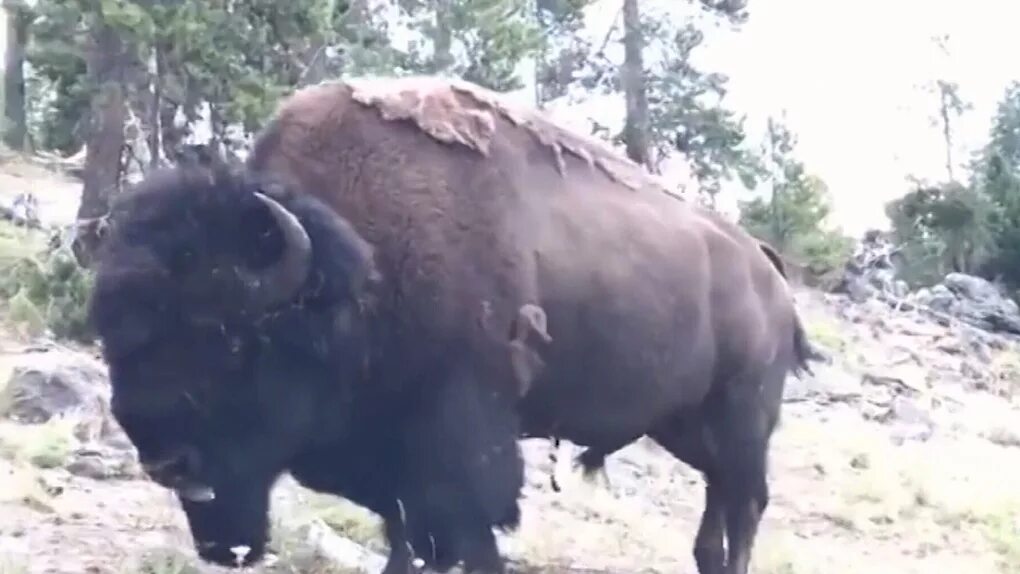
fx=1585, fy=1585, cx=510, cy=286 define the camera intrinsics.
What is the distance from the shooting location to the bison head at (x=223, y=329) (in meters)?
4.76

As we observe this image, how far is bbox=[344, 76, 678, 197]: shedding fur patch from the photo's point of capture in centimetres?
563

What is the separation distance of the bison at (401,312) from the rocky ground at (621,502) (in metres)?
0.92

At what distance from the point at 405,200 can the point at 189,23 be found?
25.3 ft

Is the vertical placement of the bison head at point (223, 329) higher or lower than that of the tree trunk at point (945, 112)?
higher

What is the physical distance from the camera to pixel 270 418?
510 centimetres

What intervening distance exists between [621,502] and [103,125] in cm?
660

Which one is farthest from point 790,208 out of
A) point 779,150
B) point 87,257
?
point 87,257

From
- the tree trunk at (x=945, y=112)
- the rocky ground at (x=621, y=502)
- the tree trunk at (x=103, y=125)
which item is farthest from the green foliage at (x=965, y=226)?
the tree trunk at (x=103, y=125)

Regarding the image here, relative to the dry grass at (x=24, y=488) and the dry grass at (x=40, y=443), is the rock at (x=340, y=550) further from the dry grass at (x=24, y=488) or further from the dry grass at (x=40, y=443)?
the dry grass at (x=40, y=443)

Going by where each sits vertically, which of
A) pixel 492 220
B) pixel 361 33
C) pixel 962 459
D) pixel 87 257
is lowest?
pixel 962 459

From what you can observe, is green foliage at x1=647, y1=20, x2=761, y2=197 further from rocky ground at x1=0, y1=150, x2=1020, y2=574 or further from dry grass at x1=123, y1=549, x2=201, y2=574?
dry grass at x1=123, y1=549, x2=201, y2=574

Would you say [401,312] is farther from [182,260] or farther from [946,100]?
[946,100]

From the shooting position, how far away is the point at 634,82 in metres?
30.1

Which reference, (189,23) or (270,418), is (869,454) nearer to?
(189,23)
